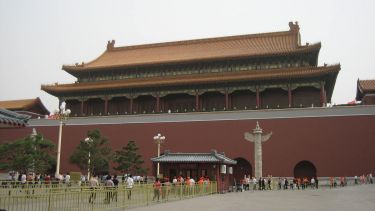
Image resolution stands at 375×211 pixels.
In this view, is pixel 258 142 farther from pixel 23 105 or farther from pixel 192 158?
pixel 23 105

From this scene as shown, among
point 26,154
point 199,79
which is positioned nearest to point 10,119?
point 26,154

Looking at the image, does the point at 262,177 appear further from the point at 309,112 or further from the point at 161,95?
the point at 161,95

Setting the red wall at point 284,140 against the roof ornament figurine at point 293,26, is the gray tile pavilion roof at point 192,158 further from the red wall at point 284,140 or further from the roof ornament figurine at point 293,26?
the roof ornament figurine at point 293,26

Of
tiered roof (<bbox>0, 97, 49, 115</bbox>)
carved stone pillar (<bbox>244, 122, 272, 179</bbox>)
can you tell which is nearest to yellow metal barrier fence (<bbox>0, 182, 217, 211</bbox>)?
carved stone pillar (<bbox>244, 122, 272, 179</bbox>)

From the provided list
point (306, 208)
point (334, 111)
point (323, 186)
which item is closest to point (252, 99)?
point (334, 111)

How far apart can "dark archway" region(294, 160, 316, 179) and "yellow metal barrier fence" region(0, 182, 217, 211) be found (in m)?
11.4

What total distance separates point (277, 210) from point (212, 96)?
69.5ft

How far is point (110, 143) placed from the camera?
108 ft

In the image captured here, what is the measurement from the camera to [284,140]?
1141 inches

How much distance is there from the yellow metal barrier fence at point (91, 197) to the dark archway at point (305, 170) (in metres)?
11.4

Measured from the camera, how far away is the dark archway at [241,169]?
98.9ft

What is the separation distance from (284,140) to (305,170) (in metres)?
2.40

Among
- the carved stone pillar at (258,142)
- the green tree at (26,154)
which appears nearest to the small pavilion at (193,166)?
the carved stone pillar at (258,142)

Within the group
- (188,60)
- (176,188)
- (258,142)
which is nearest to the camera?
(176,188)
